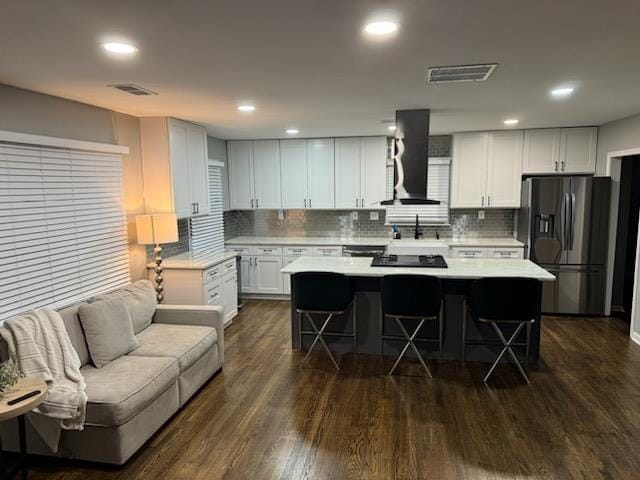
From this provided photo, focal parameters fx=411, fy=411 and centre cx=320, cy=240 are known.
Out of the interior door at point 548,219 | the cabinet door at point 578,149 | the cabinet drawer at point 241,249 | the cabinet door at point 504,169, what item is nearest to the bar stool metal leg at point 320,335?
the cabinet drawer at point 241,249

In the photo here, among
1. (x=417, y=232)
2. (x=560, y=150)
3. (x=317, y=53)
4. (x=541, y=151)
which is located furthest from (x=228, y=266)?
(x=560, y=150)

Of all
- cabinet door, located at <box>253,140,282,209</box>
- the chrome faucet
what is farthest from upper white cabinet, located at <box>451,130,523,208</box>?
cabinet door, located at <box>253,140,282,209</box>

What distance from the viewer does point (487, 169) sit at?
232 inches

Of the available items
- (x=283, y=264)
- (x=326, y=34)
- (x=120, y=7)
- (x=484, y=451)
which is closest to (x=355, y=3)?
(x=326, y=34)

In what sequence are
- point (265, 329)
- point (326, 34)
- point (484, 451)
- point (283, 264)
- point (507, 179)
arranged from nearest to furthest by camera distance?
point (326, 34) → point (484, 451) → point (265, 329) → point (507, 179) → point (283, 264)

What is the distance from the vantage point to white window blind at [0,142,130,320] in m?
2.98

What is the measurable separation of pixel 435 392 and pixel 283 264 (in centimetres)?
334

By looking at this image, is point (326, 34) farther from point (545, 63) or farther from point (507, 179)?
point (507, 179)

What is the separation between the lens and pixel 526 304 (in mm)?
3381

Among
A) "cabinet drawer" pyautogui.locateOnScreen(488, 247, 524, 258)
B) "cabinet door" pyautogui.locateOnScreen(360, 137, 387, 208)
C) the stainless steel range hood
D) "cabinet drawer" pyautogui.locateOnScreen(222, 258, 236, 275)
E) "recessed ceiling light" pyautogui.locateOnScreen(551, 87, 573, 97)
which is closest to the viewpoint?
"recessed ceiling light" pyautogui.locateOnScreen(551, 87, 573, 97)

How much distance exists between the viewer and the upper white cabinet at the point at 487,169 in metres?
5.79

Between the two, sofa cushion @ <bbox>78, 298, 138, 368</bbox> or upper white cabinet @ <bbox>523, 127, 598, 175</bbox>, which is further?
upper white cabinet @ <bbox>523, 127, 598, 175</bbox>

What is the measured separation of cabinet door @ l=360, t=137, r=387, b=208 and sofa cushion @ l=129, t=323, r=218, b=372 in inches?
134

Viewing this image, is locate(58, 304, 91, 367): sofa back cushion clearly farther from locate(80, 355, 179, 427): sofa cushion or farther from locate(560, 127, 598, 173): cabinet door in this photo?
locate(560, 127, 598, 173): cabinet door
